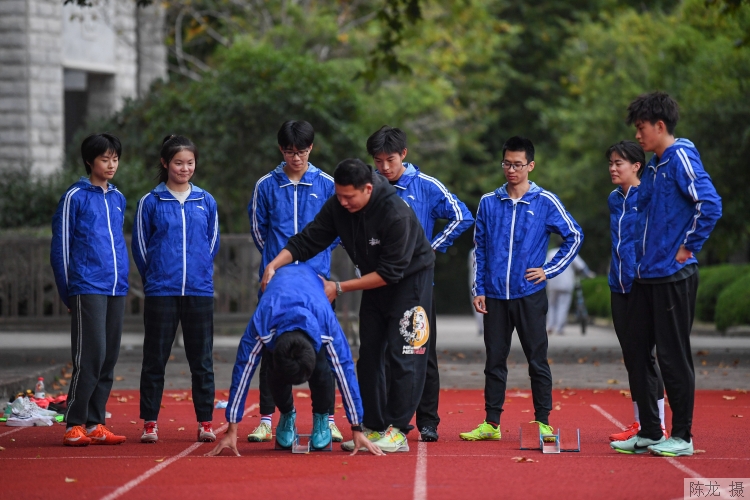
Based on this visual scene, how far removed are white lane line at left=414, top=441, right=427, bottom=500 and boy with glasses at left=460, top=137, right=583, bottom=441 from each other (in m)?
0.69

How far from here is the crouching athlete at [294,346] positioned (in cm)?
664

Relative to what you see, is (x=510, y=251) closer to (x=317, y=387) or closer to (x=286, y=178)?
(x=286, y=178)

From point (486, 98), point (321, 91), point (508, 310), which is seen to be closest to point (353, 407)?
point (508, 310)

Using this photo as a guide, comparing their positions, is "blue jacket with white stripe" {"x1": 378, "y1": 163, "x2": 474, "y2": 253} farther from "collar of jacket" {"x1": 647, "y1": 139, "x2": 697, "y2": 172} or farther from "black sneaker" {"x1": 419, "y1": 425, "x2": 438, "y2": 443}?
"collar of jacket" {"x1": 647, "y1": 139, "x2": 697, "y2": 172}

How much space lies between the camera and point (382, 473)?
21.1 feet

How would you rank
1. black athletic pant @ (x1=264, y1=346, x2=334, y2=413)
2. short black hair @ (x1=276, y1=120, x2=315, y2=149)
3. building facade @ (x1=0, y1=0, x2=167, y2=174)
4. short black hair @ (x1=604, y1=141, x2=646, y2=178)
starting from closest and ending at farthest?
1. black athletic pant @ (x1=264, y1=346, x2=334, y2=413)
2. short black hair @ (x1=276, y1=120, x2=315, y2=149)
3. short black hair @ (x1=604, y1=141, x2=646, y2=178)
4. building facade @ (x1=0, y1=0, x2=167, y2=174)

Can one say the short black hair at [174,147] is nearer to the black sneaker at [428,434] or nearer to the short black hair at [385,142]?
the short black hair at [385,142]

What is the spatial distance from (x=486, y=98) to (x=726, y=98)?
13069 millimetres

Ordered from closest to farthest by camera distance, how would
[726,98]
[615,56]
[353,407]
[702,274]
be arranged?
1. [353,407]
2. [726,98]
3. [702,274]
4. [615,56]

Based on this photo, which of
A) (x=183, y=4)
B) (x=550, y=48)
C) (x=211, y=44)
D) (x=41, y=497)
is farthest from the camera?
(x=550, y=48)

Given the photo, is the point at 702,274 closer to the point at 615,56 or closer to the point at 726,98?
the point at 726,98

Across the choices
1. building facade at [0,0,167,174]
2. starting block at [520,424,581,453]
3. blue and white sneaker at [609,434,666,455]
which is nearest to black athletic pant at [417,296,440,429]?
starting block at [520,424,581,453]

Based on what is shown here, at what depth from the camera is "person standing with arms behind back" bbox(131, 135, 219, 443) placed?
A: 7906 millimetres

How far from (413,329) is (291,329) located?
2.92 ft
